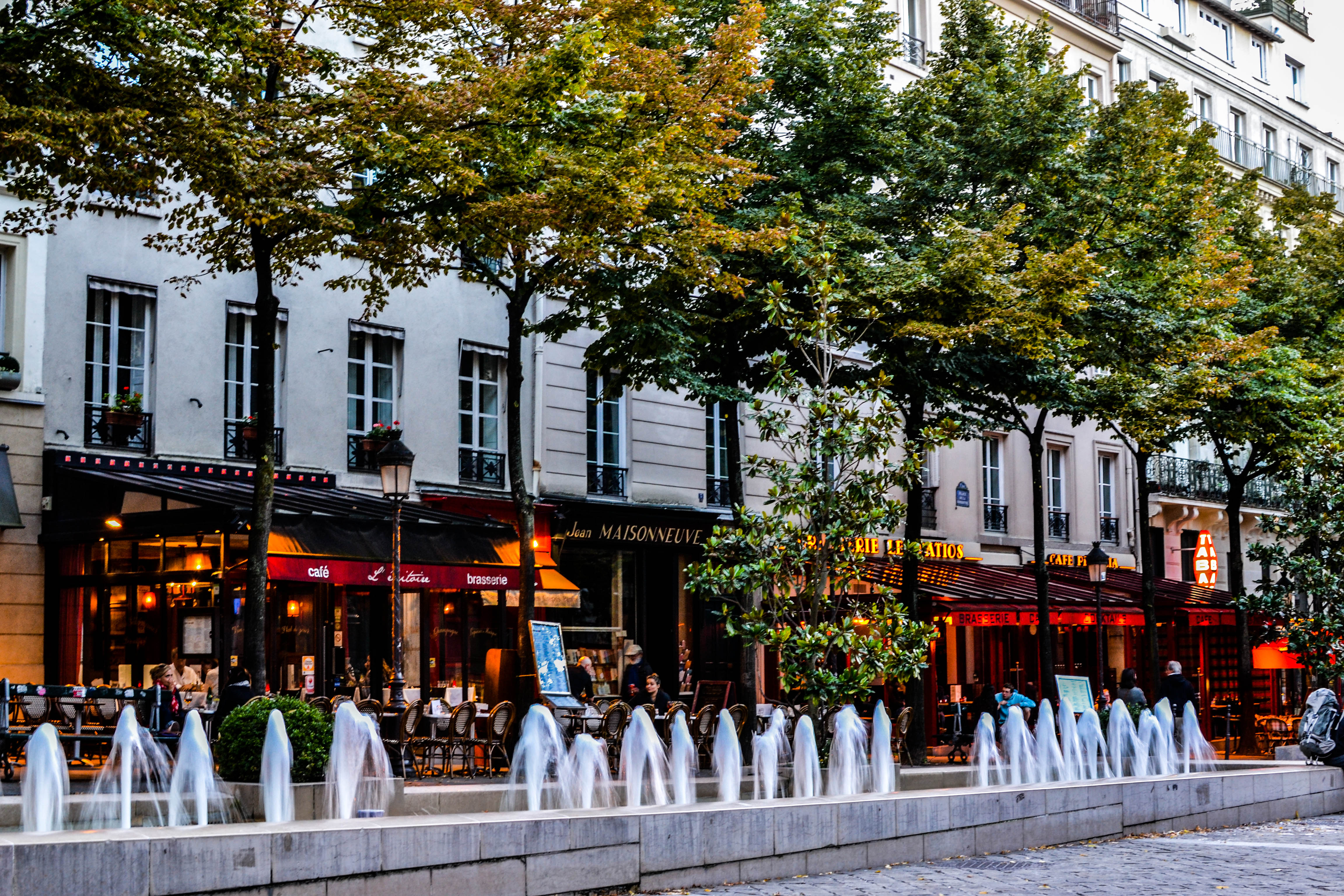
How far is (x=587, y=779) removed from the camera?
1353cm

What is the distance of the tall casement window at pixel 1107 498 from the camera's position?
3972 cm

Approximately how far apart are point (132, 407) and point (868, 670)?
37.2ft

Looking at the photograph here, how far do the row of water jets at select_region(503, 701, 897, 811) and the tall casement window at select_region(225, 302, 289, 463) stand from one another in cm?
936

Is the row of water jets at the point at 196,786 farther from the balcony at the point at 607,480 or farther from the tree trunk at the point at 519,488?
the balcony at the point at 607,480

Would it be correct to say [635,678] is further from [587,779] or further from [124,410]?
[587,779]

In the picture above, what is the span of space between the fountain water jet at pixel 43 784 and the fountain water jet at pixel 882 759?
6.80 metres

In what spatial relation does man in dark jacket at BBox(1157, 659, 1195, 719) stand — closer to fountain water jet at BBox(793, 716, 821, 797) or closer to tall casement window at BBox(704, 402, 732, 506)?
tall casement window at BBox(704, 402, 732, 506)

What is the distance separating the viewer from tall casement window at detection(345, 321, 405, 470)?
2395cm

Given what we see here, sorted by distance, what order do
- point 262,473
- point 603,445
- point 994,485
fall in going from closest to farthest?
point 262,473
point 603,445
point 994,485

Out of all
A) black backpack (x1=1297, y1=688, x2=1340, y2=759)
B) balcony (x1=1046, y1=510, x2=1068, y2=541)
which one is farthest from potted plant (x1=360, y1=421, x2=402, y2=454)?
balcony (x1=1046, y1=510, x2=1068, y2=541)

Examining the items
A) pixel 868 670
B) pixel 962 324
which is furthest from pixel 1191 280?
pixel 868 670

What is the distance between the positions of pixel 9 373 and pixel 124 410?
1.48 m

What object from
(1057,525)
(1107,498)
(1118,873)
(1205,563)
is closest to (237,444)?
(1118,873)

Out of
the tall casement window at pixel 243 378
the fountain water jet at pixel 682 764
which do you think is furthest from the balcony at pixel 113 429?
the fountain water jet at pixel 682 764
